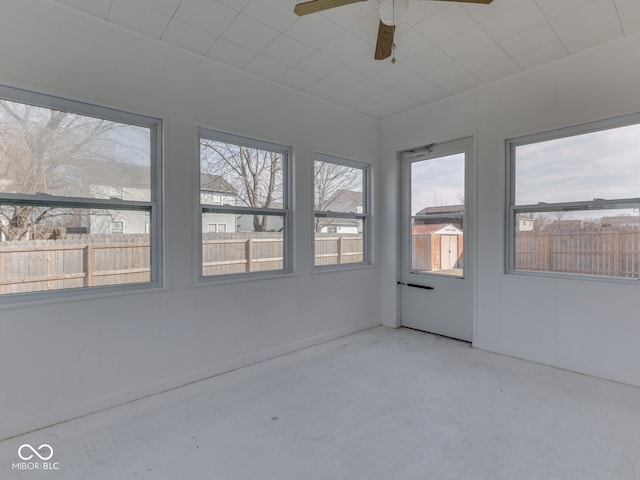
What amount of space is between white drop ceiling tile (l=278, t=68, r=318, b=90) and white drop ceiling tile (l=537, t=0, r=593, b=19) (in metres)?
1.86

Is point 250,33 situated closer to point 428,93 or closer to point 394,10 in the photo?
point 394,10

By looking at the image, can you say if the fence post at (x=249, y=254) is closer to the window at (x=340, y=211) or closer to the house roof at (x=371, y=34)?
the window at (x=340, y=211)

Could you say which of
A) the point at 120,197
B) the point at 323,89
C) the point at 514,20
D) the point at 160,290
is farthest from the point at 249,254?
the point at 514,20

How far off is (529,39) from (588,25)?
373mm

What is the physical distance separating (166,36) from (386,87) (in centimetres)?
210

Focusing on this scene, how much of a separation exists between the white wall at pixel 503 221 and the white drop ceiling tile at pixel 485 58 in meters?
0.42

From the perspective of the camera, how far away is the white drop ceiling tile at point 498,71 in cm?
301

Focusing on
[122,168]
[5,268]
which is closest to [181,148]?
[122,168]

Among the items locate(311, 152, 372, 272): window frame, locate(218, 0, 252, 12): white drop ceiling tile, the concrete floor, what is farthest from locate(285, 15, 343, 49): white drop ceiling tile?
the concrete floor

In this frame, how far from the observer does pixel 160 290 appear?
260 centimetres

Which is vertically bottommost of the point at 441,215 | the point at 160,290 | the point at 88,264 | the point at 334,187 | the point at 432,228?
the point at 160,290

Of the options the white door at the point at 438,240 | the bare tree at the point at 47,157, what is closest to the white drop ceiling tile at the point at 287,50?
the bare tree at the point at 47,157

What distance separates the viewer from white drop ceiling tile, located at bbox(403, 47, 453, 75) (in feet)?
9.14

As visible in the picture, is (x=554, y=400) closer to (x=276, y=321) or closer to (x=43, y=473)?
(x=276, y=321)
